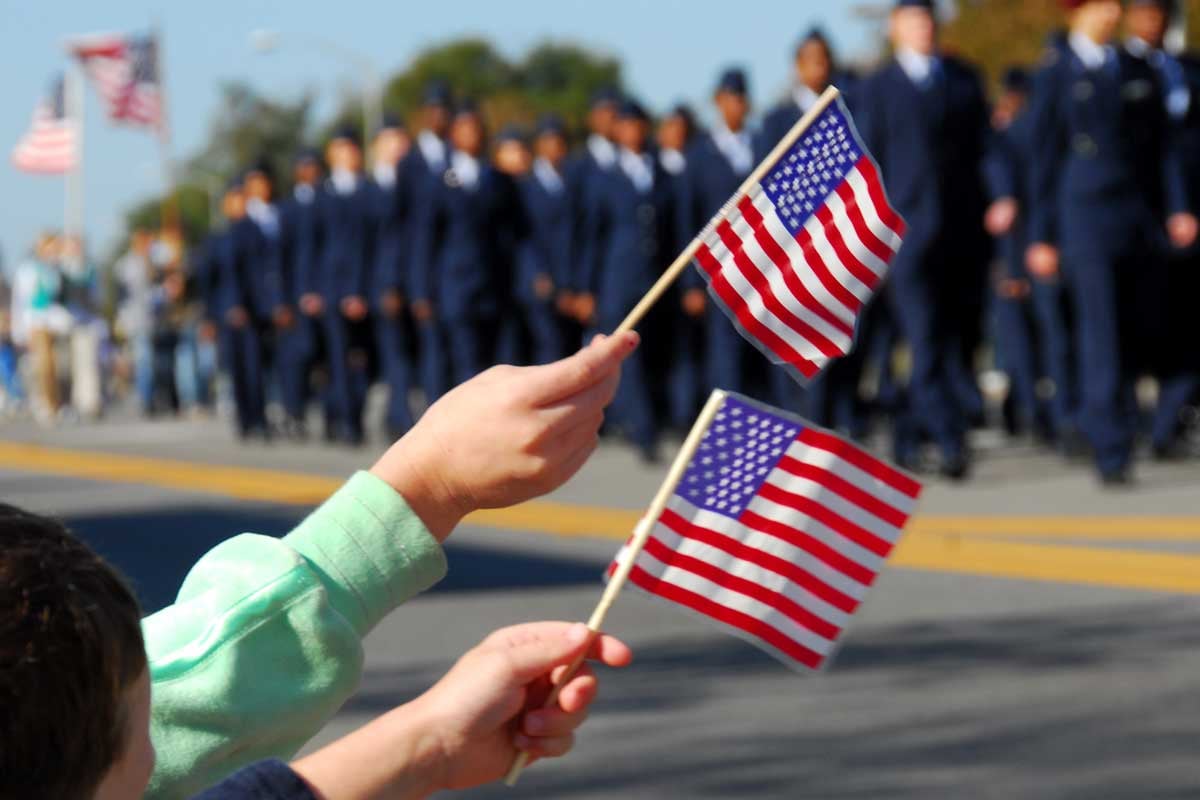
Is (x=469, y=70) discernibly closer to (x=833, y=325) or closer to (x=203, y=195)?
(x=203, y=195)

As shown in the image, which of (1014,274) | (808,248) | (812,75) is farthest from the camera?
(1014,274)

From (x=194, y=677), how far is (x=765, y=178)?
92 cm

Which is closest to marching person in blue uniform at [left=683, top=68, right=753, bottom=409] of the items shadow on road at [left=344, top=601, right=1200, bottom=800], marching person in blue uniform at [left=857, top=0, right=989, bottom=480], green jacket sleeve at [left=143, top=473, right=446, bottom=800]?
marching person in blue uniform at [left=857, top=0, right=989, bottom=480]

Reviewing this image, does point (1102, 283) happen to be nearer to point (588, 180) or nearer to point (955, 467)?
point (955, 467)

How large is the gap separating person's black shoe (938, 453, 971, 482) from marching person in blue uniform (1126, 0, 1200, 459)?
1.12m

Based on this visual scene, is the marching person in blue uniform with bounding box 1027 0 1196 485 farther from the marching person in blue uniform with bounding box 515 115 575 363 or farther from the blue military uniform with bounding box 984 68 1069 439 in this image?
the marching person in blue uniform with bounding box 515 115 575 363

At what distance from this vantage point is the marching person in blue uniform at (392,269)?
59.8 ft

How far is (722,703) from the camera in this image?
6324mm

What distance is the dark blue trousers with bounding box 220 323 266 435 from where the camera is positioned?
21125mm

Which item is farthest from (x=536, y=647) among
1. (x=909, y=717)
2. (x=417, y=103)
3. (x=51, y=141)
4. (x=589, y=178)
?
(x=417, y=103)

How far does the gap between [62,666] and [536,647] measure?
2.08ft

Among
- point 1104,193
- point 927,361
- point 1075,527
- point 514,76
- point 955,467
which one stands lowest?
point 514,76

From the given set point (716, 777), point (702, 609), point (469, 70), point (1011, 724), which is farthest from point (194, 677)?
point (469, 70)

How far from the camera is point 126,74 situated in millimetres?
37969
